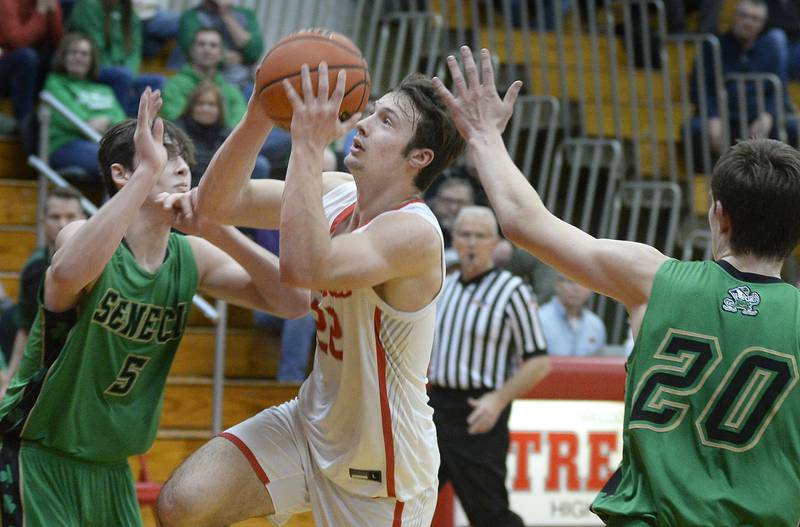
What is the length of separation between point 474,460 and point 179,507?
3.26m

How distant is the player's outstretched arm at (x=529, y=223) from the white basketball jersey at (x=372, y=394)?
506mm

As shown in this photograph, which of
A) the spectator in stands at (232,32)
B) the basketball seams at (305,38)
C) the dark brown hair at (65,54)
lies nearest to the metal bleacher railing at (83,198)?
the dark brown hair at (65,54)

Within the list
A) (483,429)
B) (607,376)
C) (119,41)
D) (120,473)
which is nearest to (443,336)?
(483,429)

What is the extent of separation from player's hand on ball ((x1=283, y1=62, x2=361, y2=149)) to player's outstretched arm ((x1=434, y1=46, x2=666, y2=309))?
0.33 metres

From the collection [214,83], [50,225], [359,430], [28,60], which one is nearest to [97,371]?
[359,430]

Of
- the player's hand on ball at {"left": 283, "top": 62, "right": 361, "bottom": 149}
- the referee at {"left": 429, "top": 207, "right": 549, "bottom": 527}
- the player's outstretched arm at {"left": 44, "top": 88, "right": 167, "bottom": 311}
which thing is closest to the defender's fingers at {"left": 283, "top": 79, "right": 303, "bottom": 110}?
the player's hand on ball at {"left": 283, "top": 62, "right": 361, "bottom": 149}

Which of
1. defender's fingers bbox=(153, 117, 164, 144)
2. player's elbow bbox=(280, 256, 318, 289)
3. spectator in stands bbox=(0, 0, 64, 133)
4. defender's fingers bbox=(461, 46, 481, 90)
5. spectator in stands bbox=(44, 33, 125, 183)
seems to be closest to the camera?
defender's fingers bbox=(461, 46, 481, 90)

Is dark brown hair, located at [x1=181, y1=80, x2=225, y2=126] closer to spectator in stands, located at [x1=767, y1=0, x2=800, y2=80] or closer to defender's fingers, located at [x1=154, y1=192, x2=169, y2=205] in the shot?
defender's fingers, located at [x1=154, y1=192, x2=169, y2=205]

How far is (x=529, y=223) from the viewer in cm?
340

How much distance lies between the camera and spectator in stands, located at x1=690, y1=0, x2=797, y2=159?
34.3 ft

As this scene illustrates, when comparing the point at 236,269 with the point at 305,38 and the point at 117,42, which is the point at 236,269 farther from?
the point at 117,42

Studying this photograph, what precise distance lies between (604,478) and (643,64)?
4894 millimetres

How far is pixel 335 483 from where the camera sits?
407cm

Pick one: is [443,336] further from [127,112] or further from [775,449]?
[775,449]
